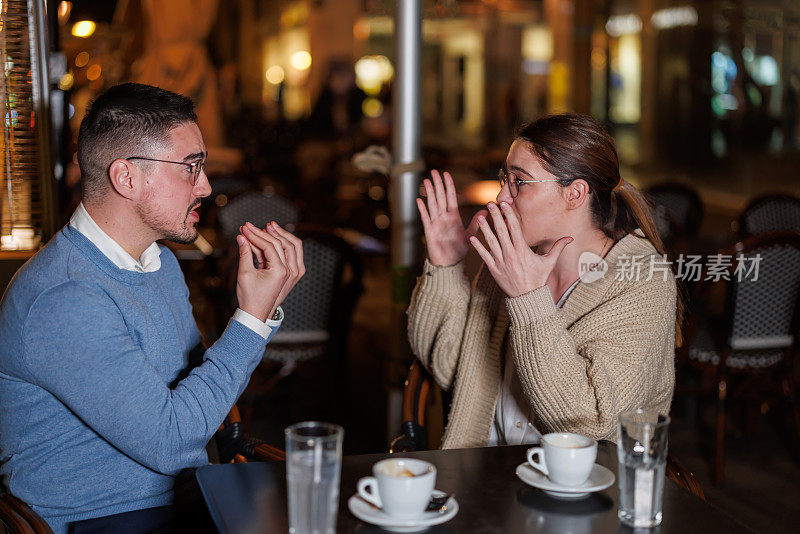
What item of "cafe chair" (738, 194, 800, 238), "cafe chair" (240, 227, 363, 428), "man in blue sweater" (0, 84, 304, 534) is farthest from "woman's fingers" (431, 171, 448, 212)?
"cafe chair" (738, 194, 800, 238)

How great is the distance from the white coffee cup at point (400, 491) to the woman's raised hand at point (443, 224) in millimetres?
970

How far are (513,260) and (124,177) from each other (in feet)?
2.60

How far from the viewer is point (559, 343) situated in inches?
71.1

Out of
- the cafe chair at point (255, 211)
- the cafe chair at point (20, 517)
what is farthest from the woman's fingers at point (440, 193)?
the cafe chair at point (255, 211)

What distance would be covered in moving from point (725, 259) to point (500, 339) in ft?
5.68

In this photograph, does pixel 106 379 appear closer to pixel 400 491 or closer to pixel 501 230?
pixel 400 491

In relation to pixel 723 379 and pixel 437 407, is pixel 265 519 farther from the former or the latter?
pixel 723 379

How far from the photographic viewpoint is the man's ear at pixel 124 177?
5.77 ft

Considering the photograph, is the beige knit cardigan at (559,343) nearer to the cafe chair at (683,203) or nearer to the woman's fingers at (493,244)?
the woman's fingers at (493,244)

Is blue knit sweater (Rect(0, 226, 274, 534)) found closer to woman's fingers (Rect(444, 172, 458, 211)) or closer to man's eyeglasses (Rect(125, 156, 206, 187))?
man's eyeglasses (Rect(125, 156, 206, 187))

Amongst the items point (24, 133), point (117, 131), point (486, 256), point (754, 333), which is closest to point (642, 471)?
point (486, 256)

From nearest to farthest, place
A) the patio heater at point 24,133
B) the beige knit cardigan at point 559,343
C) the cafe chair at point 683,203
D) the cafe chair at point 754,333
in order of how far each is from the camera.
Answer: the beige knit cardigan at point 559,343 → the patio heater at point 24,133 → the cafe chair at point 754,333 → the cafe chair at point 683,203

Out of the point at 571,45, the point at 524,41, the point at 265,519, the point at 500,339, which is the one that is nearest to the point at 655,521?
the point at 265,519

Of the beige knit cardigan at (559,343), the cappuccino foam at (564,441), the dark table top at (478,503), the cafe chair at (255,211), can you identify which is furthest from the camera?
the cafe chair at (255,211)
